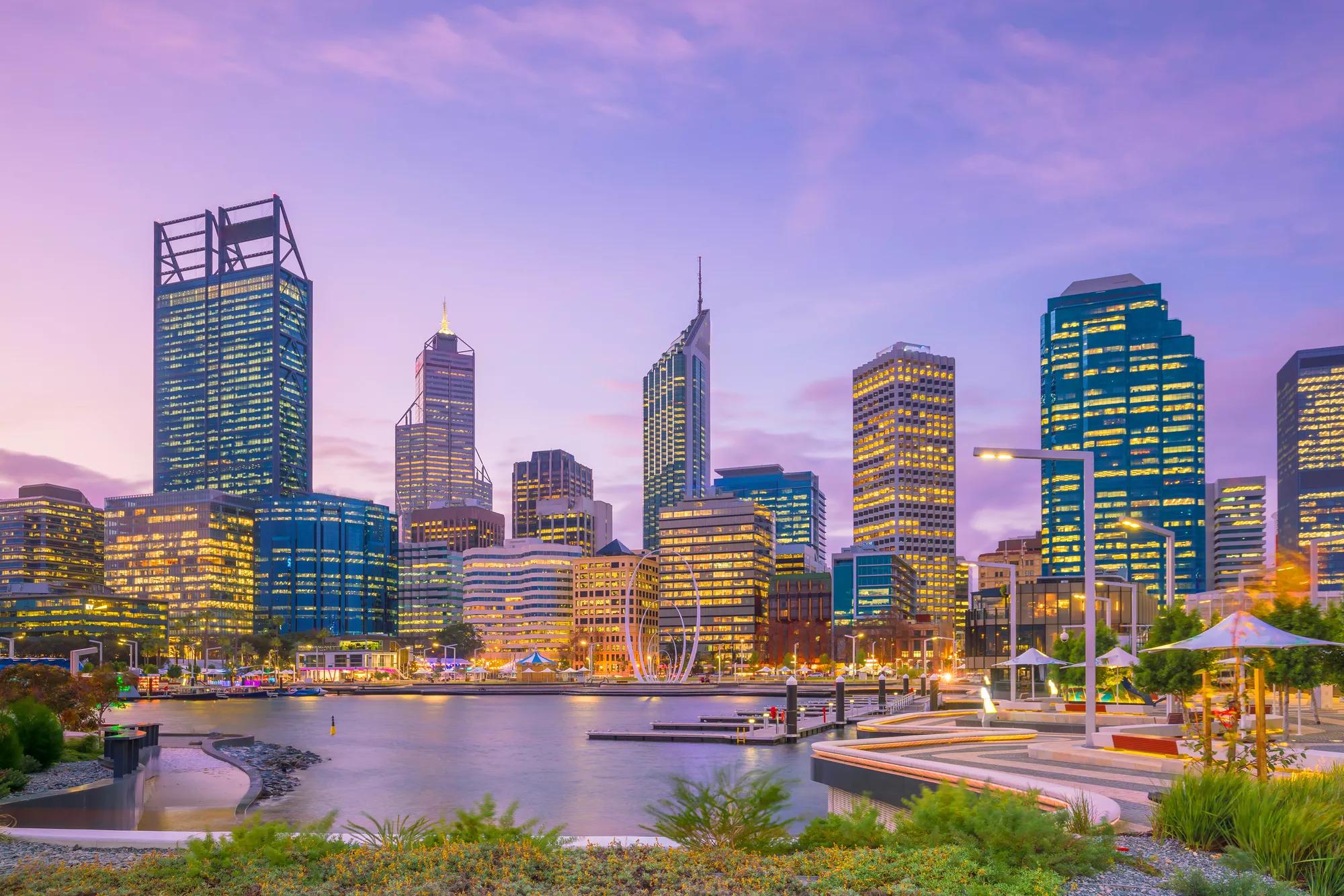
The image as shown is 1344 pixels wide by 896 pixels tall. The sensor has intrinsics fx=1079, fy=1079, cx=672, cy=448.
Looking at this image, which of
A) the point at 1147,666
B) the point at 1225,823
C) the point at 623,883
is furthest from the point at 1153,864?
the point at 1147,666

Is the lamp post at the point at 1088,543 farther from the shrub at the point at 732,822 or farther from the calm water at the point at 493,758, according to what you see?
the shrub at the point at 732,822

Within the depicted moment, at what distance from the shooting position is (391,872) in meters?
12.0

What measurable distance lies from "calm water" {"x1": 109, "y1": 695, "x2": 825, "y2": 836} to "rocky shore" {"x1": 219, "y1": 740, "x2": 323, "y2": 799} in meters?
0.71

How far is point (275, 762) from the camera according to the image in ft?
182

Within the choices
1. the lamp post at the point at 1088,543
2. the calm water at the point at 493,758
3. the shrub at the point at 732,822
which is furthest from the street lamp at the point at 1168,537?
the shrub at the point at 732,822

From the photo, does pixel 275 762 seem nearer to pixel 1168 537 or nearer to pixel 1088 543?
pixel 1168 537

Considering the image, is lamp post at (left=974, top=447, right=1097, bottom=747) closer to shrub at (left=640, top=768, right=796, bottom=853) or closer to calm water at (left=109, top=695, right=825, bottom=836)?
calm water at (left=109, top=695, right=825, bottom=836)

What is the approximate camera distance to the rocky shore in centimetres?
4622

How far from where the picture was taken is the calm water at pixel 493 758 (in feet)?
145

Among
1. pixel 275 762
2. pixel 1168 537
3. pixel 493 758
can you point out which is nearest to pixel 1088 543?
pixel 1168 537

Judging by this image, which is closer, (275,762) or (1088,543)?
(1088,543)

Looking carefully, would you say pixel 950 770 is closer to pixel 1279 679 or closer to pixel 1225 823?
pixel 1225 823

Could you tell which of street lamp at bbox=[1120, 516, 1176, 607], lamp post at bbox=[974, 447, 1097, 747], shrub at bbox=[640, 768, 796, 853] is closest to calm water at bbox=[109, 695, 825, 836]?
shrub at bbox=[640, 768, 796, 853]

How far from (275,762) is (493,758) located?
1504 cm
